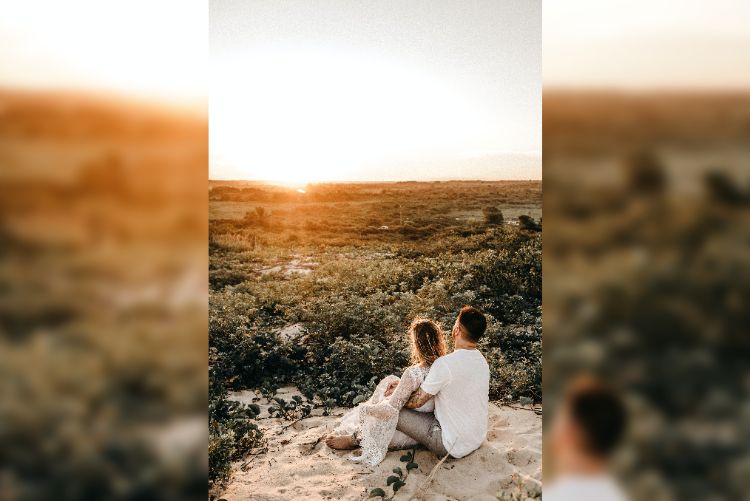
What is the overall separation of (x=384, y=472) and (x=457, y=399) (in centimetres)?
73

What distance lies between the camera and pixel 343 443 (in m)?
4.34

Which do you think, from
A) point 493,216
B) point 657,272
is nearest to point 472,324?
point 657,272

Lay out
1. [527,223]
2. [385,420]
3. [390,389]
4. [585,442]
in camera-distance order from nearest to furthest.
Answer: [585,442] < [385,420] < [390,389] < [527,223]

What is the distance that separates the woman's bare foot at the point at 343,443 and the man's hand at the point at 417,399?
0.54m

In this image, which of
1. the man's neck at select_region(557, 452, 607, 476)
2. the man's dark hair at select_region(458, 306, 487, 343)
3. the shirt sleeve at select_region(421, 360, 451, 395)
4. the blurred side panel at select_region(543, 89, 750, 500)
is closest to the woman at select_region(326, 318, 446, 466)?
the shirt sleeve at select_region(421, 360, 451, 395)

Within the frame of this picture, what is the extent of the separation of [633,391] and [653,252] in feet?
1.13

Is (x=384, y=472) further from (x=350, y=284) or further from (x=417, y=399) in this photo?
(x=350, y=284)

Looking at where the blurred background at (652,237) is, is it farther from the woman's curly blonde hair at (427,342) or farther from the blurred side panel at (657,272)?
the woman's curly blonde hair at (427,342)

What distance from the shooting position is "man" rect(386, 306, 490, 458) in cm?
391

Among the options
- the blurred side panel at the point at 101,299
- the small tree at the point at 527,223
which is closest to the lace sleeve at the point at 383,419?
the blurred side panel at the point at 101,299

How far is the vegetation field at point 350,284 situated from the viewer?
18.8 feet

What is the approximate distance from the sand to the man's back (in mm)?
160

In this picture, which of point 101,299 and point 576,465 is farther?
point 101,299

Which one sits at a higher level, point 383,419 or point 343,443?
point 383,419
